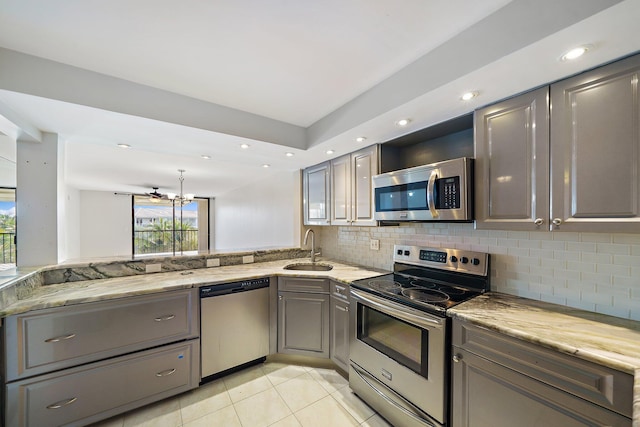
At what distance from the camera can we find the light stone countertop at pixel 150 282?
5.21 ft

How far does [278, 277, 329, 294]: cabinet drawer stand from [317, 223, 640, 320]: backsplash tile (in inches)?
41.8

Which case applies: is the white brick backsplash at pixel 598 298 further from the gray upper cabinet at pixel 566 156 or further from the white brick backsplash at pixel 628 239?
the gray upper cabinet at pixel 566 156

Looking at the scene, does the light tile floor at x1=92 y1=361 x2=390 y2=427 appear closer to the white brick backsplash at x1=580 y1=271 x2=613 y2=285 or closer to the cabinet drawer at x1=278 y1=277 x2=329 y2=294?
the cabinet drawer at x1=278 y1=277 x2=329 y2=294

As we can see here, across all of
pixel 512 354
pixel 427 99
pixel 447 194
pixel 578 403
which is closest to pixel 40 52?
pixel 427 99

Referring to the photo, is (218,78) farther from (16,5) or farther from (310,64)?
(16,5)

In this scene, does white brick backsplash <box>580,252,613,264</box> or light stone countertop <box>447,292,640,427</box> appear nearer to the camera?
light stone countertop <box>447,292,640,427</box>

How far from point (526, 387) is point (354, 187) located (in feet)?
6.11

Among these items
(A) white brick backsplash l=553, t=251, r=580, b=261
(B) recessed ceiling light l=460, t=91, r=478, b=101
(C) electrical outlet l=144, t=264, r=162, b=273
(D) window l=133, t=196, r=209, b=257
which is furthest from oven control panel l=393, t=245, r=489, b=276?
(D) window l=133, t=196, r=209, b=257

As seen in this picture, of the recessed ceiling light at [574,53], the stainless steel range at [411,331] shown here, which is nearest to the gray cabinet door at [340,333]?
the stainless steel range at [411,331]

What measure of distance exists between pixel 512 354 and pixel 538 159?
3.34 feet

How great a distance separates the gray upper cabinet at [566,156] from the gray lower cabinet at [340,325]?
1241mm

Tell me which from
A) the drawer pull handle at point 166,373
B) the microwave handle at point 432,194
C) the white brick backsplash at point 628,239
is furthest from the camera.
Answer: the drawer pull handle at point 166,373

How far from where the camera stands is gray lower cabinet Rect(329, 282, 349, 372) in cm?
216

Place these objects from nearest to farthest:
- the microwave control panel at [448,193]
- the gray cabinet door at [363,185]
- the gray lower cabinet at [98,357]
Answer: the gray lower cabinet at [98,357]
the microwave control panel at [448,193]
the gray cabinet door at [363,185]
